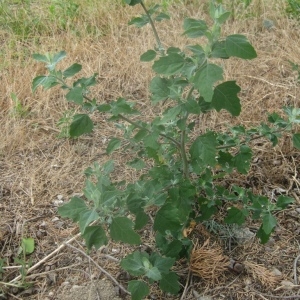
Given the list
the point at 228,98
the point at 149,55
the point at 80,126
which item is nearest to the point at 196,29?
the point at 228,98

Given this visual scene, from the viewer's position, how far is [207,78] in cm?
138

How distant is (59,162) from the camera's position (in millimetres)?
2582

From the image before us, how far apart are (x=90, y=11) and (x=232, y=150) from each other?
1.80 m

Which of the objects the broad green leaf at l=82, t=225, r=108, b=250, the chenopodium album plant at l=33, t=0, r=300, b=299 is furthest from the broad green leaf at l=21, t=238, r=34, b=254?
the broad green leaf at l=82, t=225, r=108, b=250

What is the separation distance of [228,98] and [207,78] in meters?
0.20

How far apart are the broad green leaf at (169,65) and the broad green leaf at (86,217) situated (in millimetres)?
451

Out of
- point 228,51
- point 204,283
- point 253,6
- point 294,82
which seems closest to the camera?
point 228,51

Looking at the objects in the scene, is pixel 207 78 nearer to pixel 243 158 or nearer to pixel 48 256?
pixel 243 158

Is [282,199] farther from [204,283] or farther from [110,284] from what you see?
[110,284]

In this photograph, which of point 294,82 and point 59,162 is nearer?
point 59,162

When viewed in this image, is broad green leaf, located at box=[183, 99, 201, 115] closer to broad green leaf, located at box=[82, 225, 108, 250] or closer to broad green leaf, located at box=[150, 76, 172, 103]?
broad green leaf, located at box=[150, 76, 172, 103]

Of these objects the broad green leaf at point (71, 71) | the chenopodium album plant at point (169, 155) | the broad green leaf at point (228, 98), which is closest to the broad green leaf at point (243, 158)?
the chenopodium album plant at point (169, 155)

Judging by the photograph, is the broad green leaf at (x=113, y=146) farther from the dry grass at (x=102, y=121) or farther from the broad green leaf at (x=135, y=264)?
the dry grass at (x=102, y=121)

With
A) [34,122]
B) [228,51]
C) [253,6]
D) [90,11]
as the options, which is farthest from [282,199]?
[90,11]
